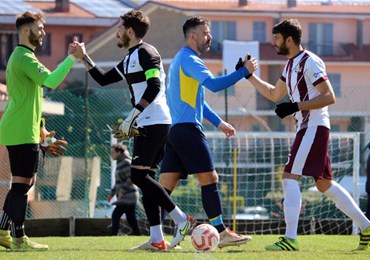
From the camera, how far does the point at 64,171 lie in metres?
20.7

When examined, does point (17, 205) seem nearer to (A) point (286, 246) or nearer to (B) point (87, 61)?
(B) point (87, 61)

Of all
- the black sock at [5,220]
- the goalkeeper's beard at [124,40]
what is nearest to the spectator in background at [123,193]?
the black sock at [5,220]

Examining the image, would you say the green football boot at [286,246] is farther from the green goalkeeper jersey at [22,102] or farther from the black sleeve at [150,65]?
the green goalkeeper jersey at [22,102]

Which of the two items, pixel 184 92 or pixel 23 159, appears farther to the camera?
pixel 184 92

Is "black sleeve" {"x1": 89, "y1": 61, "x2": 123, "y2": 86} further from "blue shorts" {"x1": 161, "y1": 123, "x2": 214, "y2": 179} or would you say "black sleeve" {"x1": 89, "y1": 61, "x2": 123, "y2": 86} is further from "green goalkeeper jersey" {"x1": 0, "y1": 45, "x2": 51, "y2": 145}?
"blue shorts" {"x1": 161, "y1": 123, "x2": 214, "y2": 179}

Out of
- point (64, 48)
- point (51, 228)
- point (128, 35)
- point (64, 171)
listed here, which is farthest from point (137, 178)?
point (64, 48)

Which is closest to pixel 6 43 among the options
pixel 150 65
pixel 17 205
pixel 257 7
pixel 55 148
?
pixel 257 7

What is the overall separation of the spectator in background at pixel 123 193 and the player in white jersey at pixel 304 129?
25.8ft

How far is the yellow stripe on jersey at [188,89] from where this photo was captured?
1027 cm

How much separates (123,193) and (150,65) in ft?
27.4

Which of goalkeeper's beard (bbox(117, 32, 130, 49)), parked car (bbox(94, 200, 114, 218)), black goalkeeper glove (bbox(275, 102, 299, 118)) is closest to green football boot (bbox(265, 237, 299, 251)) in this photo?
black goalkeeper glove (bbox(275, 102, 299, 118))

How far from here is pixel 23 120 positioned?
1001 cm

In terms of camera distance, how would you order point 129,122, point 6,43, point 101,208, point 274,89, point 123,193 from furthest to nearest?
point 6,43 < point 101,208 < point 123,193 < point 274,89 < point 129,122

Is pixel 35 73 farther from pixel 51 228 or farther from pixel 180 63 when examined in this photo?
pixel 51 228
